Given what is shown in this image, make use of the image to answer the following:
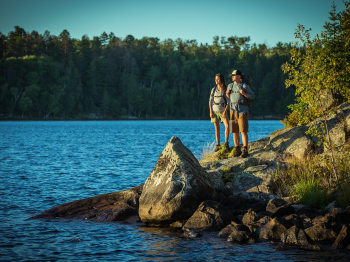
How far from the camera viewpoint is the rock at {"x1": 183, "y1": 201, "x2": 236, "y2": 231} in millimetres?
8438

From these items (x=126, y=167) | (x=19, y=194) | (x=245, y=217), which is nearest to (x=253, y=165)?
(x=245, y=217)

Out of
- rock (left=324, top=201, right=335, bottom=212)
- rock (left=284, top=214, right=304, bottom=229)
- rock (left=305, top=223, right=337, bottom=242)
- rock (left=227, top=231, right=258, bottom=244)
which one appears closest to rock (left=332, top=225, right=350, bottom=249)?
rock (left=305, top=223, right=337, bottom=242)

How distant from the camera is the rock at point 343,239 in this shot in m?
6.95

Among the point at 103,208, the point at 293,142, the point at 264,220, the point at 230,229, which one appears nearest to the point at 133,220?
the point at 103,208

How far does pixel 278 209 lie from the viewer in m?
8.37

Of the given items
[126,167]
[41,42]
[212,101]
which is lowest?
[126,167]

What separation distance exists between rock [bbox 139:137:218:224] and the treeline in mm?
97566

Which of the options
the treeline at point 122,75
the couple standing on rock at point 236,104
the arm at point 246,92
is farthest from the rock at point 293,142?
the treeline at point 122,75

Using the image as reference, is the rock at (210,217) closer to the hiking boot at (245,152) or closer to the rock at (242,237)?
the rock at (242,237)

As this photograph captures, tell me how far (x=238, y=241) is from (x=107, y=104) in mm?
116477

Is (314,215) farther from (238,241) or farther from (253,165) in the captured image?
(253,165)

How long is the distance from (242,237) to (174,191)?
2124 millimetres

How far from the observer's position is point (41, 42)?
127750mm

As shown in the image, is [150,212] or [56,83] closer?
[150,212]
